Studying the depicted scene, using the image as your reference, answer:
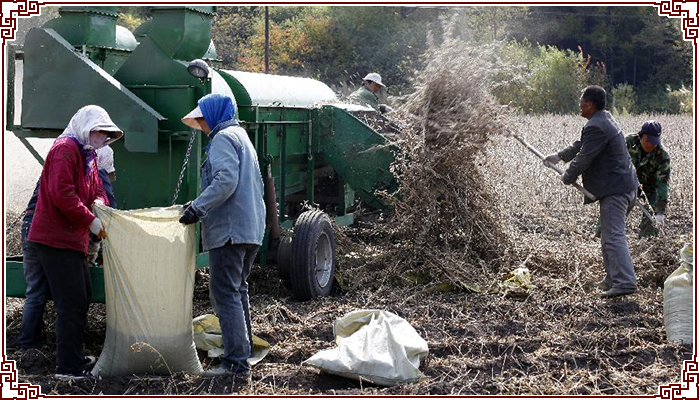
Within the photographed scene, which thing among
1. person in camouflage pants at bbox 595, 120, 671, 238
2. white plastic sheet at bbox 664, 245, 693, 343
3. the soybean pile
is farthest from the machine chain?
person in camouflage pants at bbox 595, 120, 671, 238

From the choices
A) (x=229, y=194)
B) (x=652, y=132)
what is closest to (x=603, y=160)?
(x=652, y=132)

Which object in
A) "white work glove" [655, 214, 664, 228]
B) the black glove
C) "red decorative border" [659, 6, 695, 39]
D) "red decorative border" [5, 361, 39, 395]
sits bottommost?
"red decorative border" [5, 361, 39, 395]

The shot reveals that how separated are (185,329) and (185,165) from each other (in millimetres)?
1408

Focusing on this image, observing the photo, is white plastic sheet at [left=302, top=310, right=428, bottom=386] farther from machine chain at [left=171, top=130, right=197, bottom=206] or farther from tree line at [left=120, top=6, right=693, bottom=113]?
tree line at [left=120, top=6, right=693, bottom=113]

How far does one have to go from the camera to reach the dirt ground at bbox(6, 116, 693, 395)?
509 cm

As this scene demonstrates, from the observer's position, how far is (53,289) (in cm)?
518

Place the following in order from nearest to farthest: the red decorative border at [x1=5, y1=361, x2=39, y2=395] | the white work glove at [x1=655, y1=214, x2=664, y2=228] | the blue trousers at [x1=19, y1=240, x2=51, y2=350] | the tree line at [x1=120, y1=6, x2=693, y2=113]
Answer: the red decorative border at [x1=5, y1=361, x2=39, y2=395], the blue trousers at [x1=19, y1=240, x2=51, y2=350], the white work glove at [x1=655, y1=214, x2=664, y2=228], the tree line at [x1=120, y1=6, x2=693, y2=113]

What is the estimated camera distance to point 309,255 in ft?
23.6

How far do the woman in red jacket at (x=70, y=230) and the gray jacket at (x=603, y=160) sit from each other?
13.8 feet

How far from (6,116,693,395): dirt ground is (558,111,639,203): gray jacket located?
890 millimetres

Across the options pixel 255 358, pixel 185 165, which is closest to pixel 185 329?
pixel 255 358

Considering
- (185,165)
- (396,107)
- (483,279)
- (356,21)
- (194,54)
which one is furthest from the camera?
(356,21)

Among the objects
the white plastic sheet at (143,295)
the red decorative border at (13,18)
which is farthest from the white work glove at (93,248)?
the red decorative border at (13,18)

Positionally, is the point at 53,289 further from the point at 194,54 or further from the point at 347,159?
the point at 347,159
